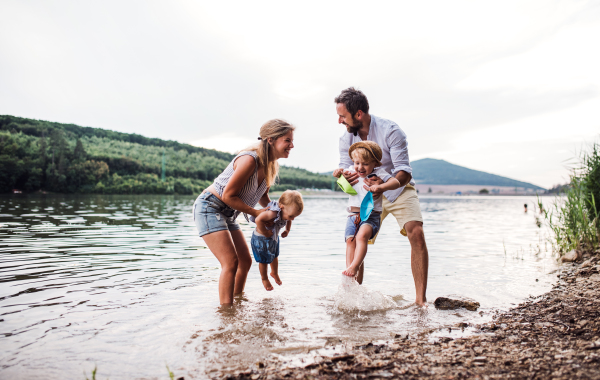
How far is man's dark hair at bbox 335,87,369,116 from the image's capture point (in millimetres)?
4688

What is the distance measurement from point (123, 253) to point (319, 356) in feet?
22.8

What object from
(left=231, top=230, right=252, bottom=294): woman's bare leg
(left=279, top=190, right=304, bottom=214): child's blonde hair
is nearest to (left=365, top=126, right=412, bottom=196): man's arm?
(left=279, top=190, right=304, bottom=214): child's blonde hair

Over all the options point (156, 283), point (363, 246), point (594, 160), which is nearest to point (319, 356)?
point (363, 246)

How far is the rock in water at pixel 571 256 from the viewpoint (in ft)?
25.8

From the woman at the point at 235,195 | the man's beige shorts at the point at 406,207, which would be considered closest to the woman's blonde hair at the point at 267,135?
the woman at the point at 235,195

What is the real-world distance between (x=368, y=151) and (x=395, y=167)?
1.41 feet

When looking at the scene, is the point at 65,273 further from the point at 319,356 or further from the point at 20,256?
the point at 319,356

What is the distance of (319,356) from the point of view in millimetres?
3133

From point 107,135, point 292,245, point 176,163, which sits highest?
point 107,135

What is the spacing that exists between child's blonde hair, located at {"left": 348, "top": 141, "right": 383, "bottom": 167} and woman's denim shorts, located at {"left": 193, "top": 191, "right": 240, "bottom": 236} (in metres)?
1.61

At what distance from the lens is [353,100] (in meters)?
4.70

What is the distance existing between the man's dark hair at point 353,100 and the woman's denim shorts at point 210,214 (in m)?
1.82

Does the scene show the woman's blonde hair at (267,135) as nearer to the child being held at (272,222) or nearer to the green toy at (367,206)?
the child being held at (272,222)

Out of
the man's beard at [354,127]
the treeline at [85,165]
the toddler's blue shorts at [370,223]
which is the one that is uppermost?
the treeline at [85,165]
